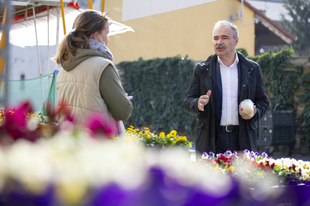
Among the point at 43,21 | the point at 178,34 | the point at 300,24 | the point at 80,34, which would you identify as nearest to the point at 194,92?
the point at 80,34

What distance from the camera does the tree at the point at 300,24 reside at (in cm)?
2877

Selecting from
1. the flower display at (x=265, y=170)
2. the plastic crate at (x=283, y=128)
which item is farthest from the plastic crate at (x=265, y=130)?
the flower display at (x=265, y=170)

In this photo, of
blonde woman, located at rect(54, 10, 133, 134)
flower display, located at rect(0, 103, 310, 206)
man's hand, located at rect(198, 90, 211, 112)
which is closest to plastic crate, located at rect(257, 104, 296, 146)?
man's hand, located at rect(198, 90, 211, 112)

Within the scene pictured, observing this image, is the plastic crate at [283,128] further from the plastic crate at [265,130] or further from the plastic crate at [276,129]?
the plastic crate at [265,130]

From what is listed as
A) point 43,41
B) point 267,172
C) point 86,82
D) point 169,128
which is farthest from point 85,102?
point 169,128

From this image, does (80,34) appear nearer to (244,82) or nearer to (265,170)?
(265,170)

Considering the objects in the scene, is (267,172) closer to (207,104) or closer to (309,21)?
(207,104)

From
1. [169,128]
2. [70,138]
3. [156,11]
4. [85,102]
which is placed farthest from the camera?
[169,128]

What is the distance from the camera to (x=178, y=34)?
1795 centimetres

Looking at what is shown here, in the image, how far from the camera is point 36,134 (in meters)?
1.75

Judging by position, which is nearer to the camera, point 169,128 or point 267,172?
point 267,172

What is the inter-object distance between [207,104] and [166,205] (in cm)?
233

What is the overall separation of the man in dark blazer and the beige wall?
12789mm

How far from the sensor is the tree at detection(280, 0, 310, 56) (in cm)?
2877
